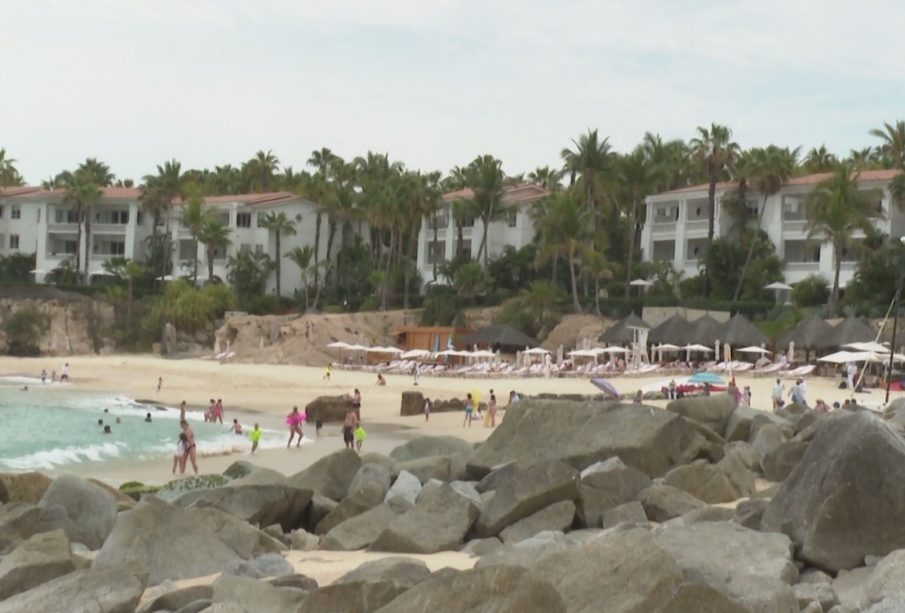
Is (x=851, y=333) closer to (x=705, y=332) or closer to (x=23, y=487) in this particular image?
(x=705, y=332)

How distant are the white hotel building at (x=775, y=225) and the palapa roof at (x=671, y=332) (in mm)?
10127

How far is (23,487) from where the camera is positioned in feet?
48.5

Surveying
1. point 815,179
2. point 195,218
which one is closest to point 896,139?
point 815,179

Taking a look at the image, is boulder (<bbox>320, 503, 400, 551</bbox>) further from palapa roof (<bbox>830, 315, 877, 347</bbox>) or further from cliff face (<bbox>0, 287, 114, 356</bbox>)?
cliff face (<bbox>0, 287, 114, 356</bbox>)

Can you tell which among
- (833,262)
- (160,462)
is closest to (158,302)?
(833,262)

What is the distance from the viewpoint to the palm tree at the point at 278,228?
77.4 m

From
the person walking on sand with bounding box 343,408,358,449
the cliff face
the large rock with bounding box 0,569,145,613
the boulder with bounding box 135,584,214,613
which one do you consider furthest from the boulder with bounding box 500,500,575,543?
the cliff face

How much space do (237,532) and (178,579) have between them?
95 centimetres

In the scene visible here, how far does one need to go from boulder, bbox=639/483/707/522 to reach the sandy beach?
1184 centimetres

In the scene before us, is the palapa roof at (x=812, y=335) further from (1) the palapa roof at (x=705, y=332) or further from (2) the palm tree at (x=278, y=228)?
(2) the palm tree at (x=278, y=228)

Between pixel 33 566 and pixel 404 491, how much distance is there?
510cm

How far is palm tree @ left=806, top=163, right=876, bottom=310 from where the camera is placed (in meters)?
53.4

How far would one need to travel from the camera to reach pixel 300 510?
13695 millimetres

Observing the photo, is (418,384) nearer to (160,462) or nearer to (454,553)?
(160,462)
